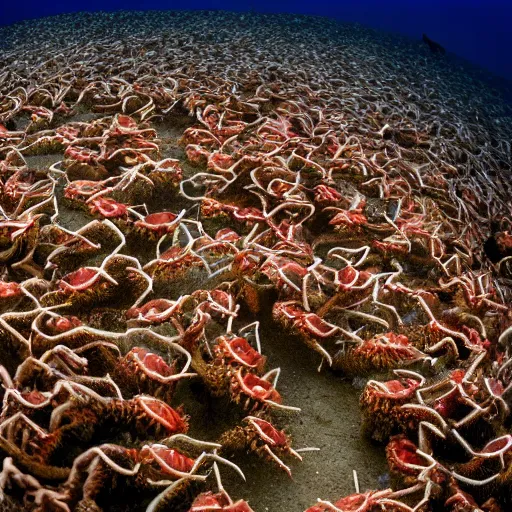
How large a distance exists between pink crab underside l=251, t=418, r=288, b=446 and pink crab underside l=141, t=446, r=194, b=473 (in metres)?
0.42

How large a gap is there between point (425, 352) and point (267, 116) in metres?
3.79

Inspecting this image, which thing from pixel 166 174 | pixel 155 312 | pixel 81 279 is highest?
pixel 166 174

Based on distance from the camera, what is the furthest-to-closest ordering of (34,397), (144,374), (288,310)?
(288,310), (144,374), (34,397)

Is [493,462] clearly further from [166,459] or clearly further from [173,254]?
[173,254]

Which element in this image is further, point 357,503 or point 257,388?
point 257,388

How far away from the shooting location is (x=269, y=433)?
2.24 metres

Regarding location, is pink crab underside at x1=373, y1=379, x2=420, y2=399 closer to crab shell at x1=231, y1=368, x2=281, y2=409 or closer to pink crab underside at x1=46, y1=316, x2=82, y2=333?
crab shell at x1=231, y1=368, x2=281, y2=409

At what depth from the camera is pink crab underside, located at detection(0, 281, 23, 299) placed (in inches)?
96.7

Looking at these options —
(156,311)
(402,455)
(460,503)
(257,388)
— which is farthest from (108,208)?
(460,503)

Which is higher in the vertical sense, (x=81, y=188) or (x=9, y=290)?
(x=81, y=188)

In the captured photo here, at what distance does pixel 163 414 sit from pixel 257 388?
0.51m

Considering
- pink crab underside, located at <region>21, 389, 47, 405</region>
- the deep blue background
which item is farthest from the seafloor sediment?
the deep blue background

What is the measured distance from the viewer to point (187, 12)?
61.0 ft

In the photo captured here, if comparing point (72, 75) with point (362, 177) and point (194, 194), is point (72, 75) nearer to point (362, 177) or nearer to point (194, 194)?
point (194, 194)
